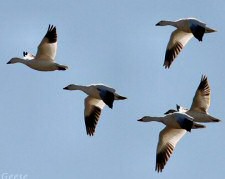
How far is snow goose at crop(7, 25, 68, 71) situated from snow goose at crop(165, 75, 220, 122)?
11.0 feet

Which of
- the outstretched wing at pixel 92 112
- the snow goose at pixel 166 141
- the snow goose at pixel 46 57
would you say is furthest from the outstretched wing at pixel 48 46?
the snow goose at pixel 166 141

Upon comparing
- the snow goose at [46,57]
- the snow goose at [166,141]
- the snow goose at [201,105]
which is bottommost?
the snow goose at [166,141]

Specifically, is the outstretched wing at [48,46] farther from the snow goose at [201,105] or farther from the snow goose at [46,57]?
the snow goose at [201,105]

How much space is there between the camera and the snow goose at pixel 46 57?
22734mm

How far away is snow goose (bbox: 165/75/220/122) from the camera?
73.3 ft

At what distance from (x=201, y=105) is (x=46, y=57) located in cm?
404

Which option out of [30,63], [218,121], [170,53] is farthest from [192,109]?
[30,63]

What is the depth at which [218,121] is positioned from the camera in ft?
72.5

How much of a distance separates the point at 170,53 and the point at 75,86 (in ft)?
9.25

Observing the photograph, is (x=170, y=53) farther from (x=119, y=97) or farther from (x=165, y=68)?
(x=119, y=97)

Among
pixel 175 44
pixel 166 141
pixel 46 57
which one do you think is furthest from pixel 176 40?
pixel 46 57

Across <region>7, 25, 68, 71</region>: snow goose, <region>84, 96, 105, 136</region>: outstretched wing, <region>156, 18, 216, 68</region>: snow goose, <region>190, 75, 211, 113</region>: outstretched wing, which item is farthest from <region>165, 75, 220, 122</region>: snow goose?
<region>7, 25, 68, 71</region>: snow goose

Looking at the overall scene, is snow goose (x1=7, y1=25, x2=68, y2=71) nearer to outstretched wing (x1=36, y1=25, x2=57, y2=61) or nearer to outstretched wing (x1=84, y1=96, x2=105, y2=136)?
outstretched wing (x1=36, y1=25, x2=57, y2=61)

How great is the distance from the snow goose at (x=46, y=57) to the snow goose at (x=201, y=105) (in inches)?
132
